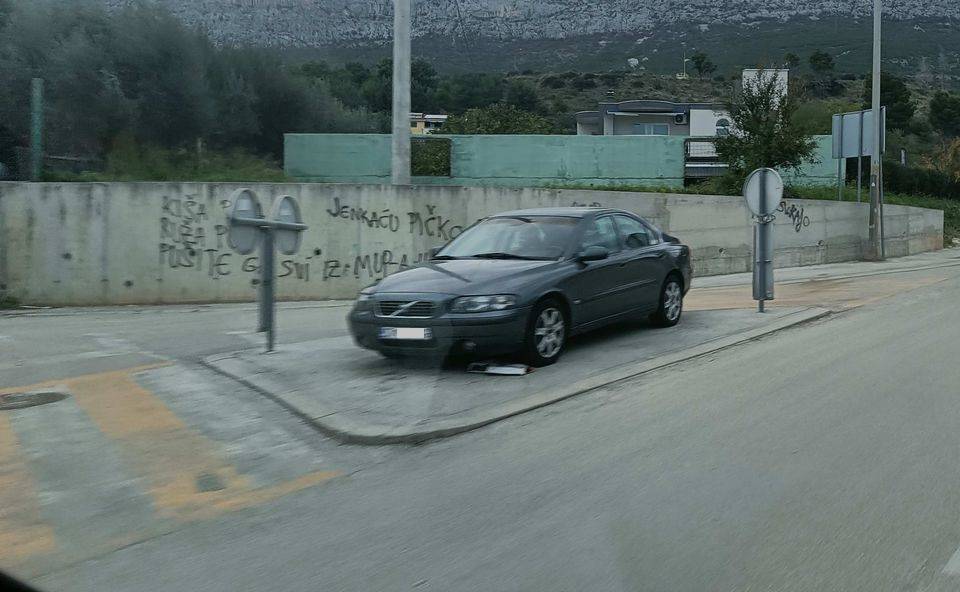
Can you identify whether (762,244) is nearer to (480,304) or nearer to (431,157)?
(480,304)

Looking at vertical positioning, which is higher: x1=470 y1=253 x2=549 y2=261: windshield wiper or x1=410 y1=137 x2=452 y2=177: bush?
x1=410 y1=137 x2=452 y2=177: bush

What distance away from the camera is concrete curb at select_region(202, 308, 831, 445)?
6.79m

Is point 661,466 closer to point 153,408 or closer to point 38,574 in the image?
point 38,574

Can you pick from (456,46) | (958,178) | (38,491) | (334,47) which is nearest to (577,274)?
(38,491)

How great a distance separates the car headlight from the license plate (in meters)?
0.31

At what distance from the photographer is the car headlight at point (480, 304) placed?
8.74 metres

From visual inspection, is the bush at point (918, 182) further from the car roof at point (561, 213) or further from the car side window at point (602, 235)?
the car roof at point (561, 213)

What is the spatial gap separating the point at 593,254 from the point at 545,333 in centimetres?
117

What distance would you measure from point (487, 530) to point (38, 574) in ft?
6.74

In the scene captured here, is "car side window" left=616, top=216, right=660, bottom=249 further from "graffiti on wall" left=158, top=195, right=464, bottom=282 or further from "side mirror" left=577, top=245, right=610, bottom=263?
"graffiti on wall" left=158, top=195, right=464, bottom=282

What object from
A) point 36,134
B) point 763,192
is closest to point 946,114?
point 763,192

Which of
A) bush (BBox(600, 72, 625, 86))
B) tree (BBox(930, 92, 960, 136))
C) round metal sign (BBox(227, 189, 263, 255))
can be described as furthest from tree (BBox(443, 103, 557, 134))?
bush (BBox(600, 72, 625, 86))

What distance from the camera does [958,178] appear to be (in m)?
43.1

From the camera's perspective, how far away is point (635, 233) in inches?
441
